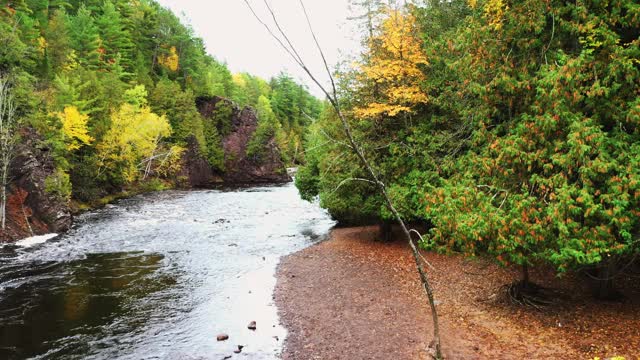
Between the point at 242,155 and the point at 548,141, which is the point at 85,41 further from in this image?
the point at 548,141

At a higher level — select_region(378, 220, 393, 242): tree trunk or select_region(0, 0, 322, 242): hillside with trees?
select_region(0, 0, 322, 242): hillside with trees

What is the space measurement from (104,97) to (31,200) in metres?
17.9

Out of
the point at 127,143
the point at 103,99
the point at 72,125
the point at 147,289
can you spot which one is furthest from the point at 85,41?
the point at 147,289

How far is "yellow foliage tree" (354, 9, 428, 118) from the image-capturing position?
54.6 feet

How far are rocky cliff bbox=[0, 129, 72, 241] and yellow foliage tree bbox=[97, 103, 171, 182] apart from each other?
11.4 metres

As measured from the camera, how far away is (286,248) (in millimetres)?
21531

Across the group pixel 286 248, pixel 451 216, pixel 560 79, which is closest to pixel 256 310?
pixel 451 216

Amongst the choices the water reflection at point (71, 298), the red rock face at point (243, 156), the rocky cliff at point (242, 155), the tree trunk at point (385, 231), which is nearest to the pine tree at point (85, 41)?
the rocky cliff at point (242, 155)

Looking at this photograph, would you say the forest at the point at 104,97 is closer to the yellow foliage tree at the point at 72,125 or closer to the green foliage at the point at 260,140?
the yellow foliage tree at the point at 72,125

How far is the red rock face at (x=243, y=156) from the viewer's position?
65.0 metres

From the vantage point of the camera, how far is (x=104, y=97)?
128ft

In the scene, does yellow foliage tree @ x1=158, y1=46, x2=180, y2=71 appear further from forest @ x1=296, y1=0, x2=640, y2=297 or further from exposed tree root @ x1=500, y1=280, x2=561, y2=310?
exposed tree root @ x1=500, y1=280, x2=561, y2=310

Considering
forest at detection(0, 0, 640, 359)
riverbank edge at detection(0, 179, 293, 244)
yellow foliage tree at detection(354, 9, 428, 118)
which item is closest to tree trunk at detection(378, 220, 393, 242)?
forest at detection(0, 0, 640, 359)

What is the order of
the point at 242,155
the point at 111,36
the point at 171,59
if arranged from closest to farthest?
the point at 111,36 → the point at 242,155 → the point at 171,59
